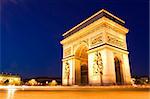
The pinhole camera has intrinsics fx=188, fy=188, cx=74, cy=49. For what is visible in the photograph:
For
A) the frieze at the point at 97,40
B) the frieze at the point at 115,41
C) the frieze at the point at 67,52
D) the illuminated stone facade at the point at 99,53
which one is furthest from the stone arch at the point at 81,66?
the frieze at the point at 115,41

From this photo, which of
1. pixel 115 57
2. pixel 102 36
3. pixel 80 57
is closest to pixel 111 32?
pixel 102 36

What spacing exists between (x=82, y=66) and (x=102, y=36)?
5.40 meters

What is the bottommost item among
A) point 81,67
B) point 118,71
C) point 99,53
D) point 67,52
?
point 118,71

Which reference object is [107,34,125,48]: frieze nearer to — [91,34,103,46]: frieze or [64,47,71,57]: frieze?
[91,34,103,46]: frieze

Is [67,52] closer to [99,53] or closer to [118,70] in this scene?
[99,53]

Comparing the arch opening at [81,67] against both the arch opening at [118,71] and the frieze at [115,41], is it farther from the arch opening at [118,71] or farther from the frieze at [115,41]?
the arch opening at [118,71]

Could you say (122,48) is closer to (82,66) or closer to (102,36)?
(102,36)

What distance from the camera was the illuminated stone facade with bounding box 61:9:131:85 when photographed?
14539 mm

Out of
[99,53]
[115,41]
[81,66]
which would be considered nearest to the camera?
[99,53]

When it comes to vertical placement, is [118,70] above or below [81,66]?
below

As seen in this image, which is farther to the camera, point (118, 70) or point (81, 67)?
point (81, 67)

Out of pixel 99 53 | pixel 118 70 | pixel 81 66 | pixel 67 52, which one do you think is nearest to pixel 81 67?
pixel 81 66

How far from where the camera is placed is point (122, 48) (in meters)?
16.4

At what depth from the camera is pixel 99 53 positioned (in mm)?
15062
